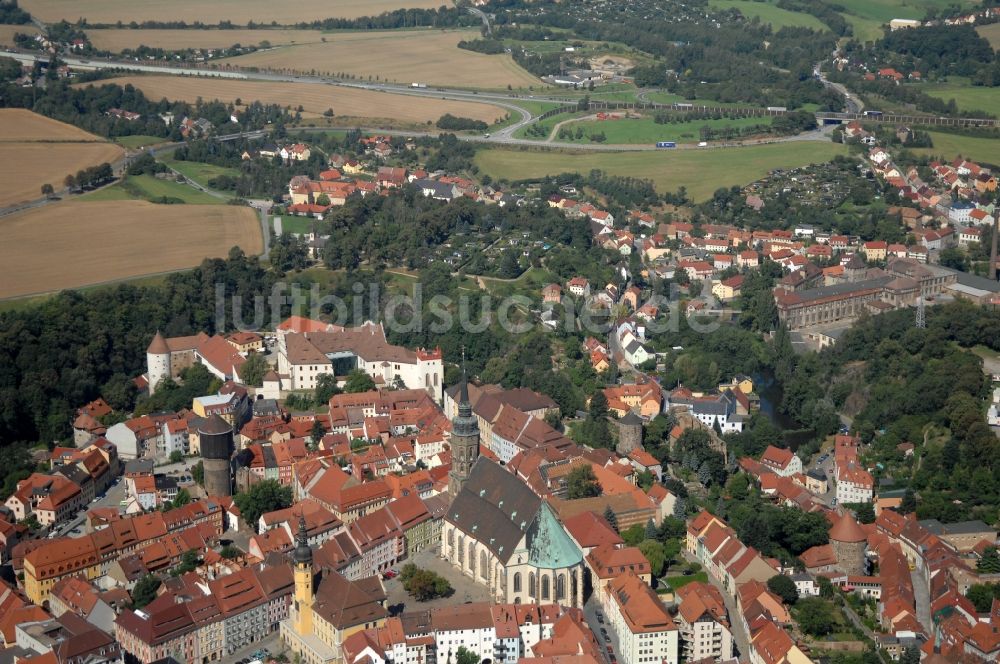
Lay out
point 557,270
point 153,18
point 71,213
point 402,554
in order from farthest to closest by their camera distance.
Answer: point 153,18 → point 71,213 → point 557,270 → point 402,554

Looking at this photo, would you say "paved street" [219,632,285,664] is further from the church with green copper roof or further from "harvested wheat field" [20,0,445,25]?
"harvested wheat field" [20,0,445,25]

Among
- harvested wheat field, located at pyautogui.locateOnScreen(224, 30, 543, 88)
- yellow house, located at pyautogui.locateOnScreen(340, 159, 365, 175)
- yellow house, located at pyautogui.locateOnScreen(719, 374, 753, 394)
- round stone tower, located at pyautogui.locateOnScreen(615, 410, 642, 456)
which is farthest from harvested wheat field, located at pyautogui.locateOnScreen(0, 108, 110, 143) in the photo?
round stone tower, located at pyautogui.locateOnScreen(615, 410, 642, 456)

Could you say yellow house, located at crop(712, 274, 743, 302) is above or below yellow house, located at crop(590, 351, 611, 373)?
above

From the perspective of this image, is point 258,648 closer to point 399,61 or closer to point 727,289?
point 727,289

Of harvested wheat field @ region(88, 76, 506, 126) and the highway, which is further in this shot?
harvested wheat field @ region(88, 76, 506, 126)

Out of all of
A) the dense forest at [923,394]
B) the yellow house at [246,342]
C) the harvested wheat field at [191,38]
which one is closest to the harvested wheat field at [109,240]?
the yellow house at [246,342]

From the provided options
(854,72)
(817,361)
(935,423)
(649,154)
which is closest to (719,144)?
(649,154)

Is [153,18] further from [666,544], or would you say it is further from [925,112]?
[666,544]

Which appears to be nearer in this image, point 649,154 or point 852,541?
point 852,541
